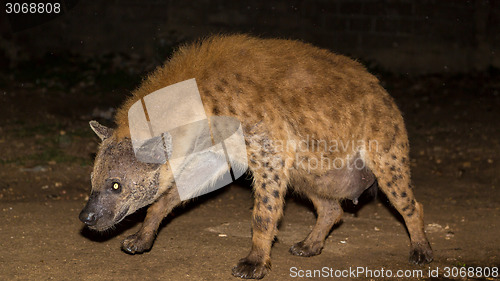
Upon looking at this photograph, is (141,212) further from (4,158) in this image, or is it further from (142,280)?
(4,158)

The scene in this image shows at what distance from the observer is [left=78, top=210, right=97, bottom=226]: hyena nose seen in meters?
2.48

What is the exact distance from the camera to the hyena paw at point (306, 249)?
9.39ft

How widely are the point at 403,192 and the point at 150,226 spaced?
1.19 meters

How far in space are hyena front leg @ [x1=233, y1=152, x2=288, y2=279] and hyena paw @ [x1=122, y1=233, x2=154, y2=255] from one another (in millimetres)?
462

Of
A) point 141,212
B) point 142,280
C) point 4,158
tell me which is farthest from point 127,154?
point 4,158

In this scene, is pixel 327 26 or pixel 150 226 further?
pixel 327 26

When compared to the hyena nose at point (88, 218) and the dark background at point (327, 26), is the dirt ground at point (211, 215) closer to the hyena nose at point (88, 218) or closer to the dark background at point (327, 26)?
the hyena nose at point (88, 218)

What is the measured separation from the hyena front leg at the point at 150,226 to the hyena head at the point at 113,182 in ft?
0.82

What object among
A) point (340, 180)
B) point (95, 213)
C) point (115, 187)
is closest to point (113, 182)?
point (115, 187)

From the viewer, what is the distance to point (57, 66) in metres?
6.77

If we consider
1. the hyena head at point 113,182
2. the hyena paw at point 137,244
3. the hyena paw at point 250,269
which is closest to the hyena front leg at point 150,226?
the hyena paw at point 137,244

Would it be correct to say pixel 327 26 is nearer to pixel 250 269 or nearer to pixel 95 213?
pixel 250 269

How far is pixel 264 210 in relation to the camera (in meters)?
2.61

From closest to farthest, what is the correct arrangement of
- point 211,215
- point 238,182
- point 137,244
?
1. point 137,244
2. point 211,215
3. point 238,182
